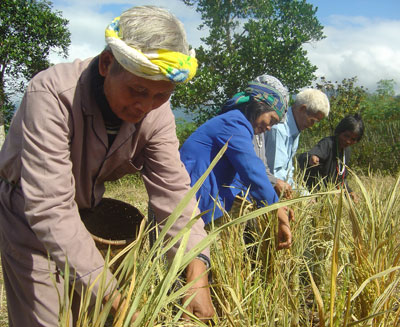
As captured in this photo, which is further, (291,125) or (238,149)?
(291,125)

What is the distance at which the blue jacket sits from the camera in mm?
2326

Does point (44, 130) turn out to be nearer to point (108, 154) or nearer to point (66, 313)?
point (108, 154)

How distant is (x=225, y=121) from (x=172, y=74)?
3.72 ft

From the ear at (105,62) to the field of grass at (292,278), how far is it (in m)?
0.58

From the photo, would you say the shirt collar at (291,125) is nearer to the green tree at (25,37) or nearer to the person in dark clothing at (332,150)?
the person in dark clothing at (332,150)

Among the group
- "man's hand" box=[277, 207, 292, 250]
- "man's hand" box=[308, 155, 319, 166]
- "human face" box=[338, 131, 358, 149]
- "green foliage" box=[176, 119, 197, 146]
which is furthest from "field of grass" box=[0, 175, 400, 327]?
"green foliage" box=[176, 119, 197, 146]

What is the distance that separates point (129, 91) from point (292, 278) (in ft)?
5.03

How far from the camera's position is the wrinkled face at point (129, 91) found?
1323 millimetres

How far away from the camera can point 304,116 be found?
3.45 m

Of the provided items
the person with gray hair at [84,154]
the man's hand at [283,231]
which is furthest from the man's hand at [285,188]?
the person with gray hair at [84,154]

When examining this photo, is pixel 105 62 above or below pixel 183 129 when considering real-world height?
above

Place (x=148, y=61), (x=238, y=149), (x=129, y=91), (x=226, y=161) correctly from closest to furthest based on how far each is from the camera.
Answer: (x=148, y=61)
(x=129, y=91)
(x=238, y=149)
(x=226, y=161)

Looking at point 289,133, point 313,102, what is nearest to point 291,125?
point 289,133

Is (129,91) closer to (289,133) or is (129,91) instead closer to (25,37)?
(289,133)
